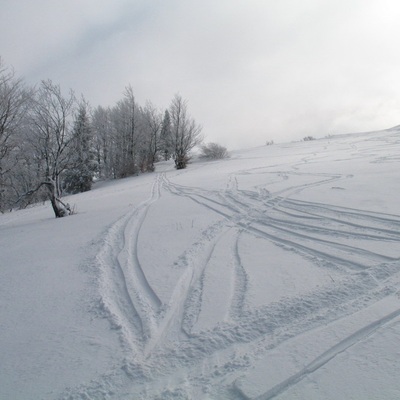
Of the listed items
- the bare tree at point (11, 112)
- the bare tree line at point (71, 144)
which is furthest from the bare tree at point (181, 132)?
the bare tree at point (11, 112)

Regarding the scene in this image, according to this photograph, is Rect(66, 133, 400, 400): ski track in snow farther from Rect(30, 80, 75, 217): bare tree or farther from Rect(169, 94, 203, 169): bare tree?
Rect(169, 94, 203, 169): bare tree

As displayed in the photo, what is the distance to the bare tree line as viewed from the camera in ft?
40.0

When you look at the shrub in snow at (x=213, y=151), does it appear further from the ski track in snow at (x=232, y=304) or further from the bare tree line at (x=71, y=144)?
the ski track in snow at (x=232, y=304)

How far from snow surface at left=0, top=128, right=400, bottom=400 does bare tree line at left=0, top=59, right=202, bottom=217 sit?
626 centimetres

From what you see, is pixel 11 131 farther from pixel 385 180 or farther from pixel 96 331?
pixel 385 180

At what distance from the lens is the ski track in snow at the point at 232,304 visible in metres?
2.74

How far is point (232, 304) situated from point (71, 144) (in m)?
11.4

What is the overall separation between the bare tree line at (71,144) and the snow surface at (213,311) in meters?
6.26

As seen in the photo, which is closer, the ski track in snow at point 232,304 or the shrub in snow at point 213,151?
A: the ski track in snow at point 232,304

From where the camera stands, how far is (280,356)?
9.27 ft

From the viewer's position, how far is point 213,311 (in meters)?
3.68

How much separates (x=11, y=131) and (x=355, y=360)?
55.3ft

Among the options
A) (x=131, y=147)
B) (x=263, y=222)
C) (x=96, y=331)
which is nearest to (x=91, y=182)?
(x=131, y=147)

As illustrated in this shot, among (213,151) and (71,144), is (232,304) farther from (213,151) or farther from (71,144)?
(213,151)
